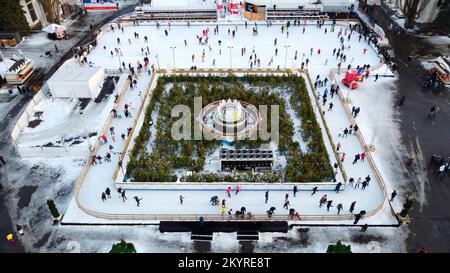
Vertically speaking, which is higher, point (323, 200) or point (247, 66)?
point (247, 66)

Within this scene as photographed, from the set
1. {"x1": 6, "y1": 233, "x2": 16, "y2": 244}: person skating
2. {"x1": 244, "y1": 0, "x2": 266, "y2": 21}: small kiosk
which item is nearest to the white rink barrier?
{"x1": 6, "y1": 233, "x2": 16, "y2": 244}: person skating

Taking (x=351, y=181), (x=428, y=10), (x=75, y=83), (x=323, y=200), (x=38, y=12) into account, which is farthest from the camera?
(x=38, y=12)

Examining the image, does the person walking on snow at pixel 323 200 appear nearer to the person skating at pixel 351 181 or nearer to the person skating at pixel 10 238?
the person skating at pixel 351 181

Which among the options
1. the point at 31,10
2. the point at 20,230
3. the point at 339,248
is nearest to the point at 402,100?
the point at 339,248

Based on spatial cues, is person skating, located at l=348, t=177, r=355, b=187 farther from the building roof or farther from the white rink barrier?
the building roof

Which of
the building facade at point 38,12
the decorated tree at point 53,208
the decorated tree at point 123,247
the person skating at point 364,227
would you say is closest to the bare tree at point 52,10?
the building facade at point 38,12

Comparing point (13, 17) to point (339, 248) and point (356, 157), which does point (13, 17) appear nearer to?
point (356, 157)

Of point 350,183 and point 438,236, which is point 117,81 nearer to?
point 350,183
